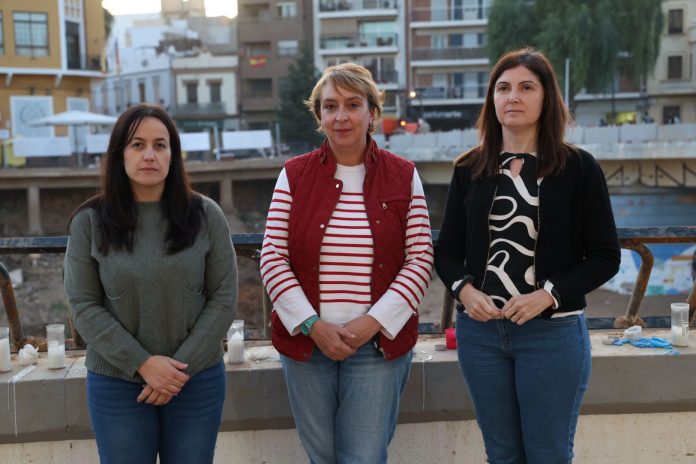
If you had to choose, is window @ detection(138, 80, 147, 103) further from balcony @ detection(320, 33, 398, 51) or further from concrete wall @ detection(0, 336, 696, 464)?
concrete wall @ detection(0, 336, 696, 464)

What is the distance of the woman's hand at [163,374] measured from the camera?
2.66 m

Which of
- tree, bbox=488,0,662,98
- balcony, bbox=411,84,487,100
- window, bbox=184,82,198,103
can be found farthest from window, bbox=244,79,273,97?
tree, bbox=488,0,662,98

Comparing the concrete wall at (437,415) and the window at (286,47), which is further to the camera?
the window at (286,47)

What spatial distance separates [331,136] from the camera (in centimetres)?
289

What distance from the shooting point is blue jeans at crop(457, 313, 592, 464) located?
276cm

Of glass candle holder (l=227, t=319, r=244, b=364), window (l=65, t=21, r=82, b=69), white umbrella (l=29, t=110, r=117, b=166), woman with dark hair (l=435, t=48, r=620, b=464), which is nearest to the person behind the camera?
woman with dark hair (l=435, t=48, r=620, b=464)

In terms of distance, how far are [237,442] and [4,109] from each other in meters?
35.5

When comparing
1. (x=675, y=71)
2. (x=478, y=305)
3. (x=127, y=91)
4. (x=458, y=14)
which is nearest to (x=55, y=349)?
(x=478, y=305)

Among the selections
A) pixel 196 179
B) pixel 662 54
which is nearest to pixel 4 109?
pixel 196 179

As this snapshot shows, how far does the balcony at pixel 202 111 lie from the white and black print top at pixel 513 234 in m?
48.9

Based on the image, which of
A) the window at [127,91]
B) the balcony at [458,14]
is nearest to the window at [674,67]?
the balcony at [458,14]

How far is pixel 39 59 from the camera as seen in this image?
35688 mm

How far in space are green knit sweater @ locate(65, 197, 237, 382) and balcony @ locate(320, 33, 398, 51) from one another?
161ft

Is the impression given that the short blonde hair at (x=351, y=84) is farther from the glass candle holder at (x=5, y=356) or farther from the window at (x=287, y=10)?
the window at (x=287, y=10)
